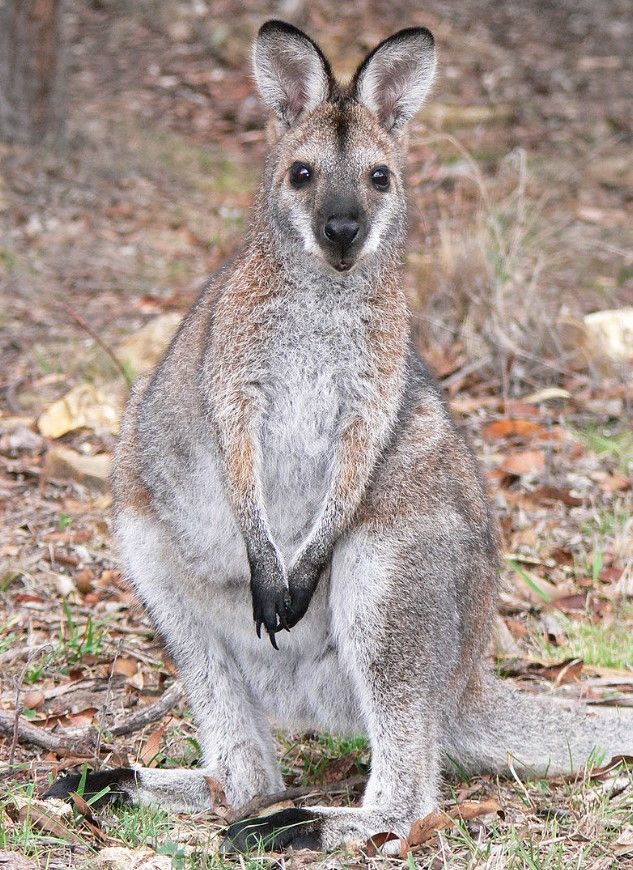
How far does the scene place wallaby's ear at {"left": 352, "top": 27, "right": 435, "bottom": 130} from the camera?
3.61 meters

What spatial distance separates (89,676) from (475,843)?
1674 mm

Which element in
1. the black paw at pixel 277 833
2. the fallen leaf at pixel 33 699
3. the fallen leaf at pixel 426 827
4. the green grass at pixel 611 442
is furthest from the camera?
the green grass at pixel 611 442

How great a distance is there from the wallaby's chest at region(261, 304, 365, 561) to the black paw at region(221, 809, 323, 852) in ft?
2.84

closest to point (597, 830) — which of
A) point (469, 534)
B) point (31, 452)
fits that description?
point (469, 534)

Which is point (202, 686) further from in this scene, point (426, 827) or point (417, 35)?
point (417, 35)

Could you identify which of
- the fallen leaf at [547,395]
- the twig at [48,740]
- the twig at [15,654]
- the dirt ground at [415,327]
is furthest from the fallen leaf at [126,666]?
the fallen leaf at [547,395]

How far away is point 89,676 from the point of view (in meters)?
4.32

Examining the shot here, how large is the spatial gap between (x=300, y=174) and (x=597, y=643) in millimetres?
2169

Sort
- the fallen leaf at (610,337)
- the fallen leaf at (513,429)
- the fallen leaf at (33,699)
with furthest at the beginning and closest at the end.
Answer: the fallen leaf at (610,337)
the fallen leaf at (513,429)
the fallen leaf at (33,699)

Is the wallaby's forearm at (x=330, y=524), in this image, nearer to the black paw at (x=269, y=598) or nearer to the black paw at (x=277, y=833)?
the black paw at (x=269, y=598)

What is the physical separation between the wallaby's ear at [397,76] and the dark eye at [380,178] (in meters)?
0.22

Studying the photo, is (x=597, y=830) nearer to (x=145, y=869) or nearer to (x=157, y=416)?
(x=145, y=869)

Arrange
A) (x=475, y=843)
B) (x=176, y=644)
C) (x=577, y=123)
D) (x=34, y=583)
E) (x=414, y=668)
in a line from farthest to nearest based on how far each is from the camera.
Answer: (x=577, y=123) < (x=34, y=583) < (x=176, y=644) < (x=414, y=668) < (x=475, y=843)

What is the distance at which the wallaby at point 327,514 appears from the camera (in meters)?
3.42
